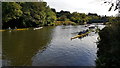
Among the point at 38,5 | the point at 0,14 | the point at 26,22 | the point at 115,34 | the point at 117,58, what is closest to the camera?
the point at 117,58

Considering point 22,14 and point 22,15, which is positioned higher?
point 22,14

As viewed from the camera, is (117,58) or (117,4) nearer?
(117,58)

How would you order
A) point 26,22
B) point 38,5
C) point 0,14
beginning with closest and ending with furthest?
1. point 0,14
2. point 26,22
3. point 38,5

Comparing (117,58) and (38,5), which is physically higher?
(38,5)

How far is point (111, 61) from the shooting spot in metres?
7.05

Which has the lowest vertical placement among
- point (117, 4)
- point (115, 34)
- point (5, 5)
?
point (115, 34)

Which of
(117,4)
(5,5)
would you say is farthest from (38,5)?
(117,4)

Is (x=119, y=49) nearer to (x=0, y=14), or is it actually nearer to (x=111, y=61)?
(x=111, y=61)

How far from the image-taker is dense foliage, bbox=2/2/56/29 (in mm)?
45688

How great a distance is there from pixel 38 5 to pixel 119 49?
56312mm

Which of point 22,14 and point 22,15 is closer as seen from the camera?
point 22,15

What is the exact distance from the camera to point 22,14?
52.4 metres

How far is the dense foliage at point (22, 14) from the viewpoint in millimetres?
45688

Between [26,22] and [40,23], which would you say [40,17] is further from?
[26,22]
